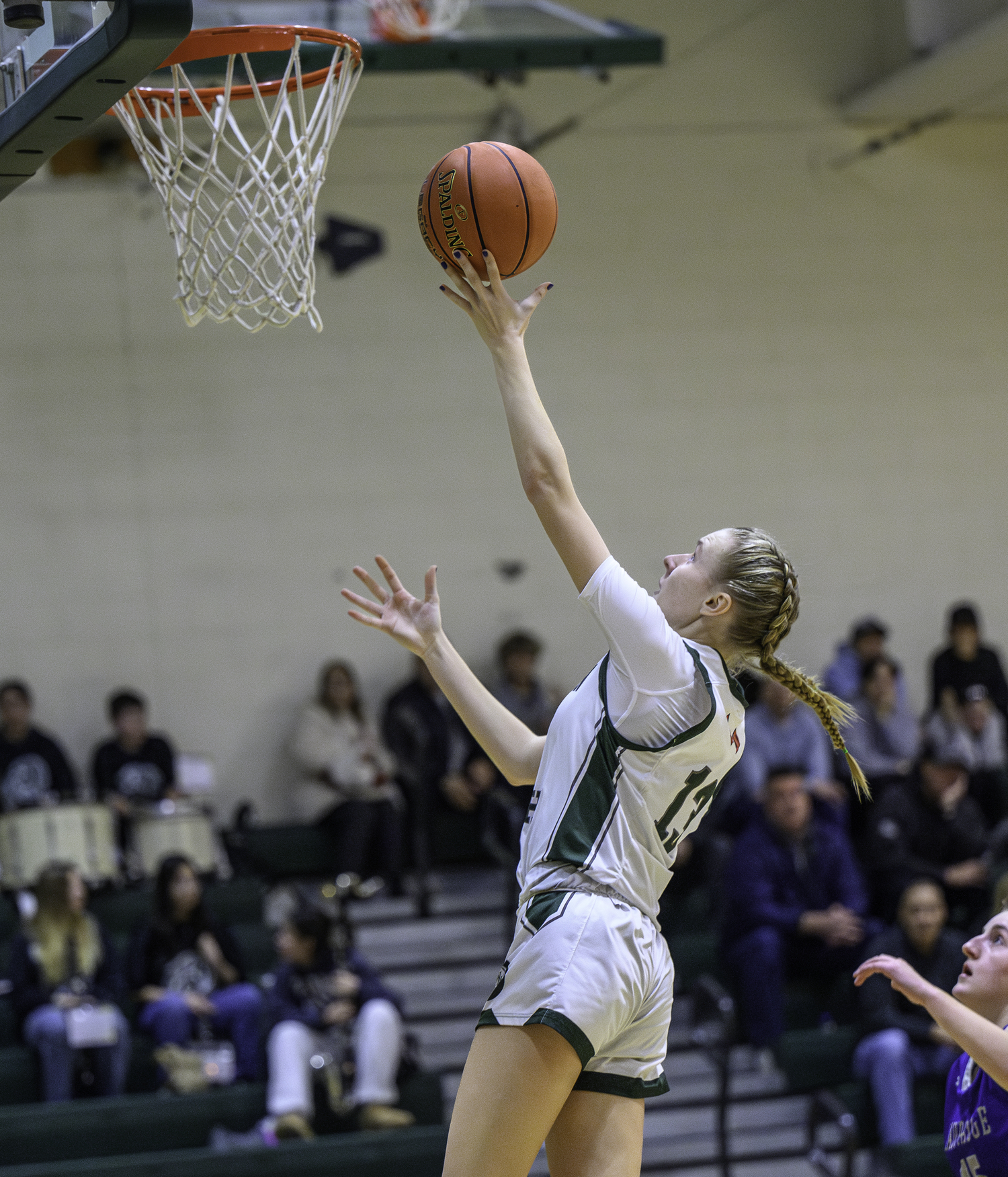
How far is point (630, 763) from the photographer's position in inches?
109

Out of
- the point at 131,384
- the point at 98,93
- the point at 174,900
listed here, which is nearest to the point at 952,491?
the point at 131,384

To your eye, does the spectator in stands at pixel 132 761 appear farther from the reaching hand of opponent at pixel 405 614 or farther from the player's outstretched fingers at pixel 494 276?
the player's outstretched fingers at pixel 494 276

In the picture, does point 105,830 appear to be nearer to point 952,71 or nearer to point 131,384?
point 131,384

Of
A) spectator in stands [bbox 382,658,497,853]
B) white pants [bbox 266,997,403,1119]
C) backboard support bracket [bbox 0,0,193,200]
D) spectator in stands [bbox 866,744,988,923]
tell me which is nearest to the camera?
backboard support bracket [bbox 0,0,193,200]

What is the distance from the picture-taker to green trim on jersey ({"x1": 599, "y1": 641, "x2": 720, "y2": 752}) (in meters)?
2.75

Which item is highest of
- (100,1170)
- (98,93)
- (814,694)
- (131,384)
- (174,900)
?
(131,384)

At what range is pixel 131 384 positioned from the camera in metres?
10.2

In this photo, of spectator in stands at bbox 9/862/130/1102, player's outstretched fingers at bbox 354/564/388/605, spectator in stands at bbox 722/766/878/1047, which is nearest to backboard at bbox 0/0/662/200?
player's outstretched fingers at bbox 354/564/388/605

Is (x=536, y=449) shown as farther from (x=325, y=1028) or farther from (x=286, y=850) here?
(x=286, y=850)

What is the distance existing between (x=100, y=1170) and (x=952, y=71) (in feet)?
27.2

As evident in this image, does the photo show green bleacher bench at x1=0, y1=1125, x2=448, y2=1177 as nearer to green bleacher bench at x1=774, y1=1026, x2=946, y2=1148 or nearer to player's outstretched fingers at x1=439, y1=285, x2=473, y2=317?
green bleacher bench at x1=774, y1=1026, x2=946, y2=1148

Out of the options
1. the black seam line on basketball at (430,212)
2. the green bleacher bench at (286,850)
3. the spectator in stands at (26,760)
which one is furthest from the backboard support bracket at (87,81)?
the green bleacher bench at (286,850)

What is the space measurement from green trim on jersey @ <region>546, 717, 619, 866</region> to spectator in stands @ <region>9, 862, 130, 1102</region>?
4795 millimetres

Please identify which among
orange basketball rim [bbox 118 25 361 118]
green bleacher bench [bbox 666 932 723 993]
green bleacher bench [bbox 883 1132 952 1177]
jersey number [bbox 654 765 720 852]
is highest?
orange basketball rim [bbox 118 25 361 118]
